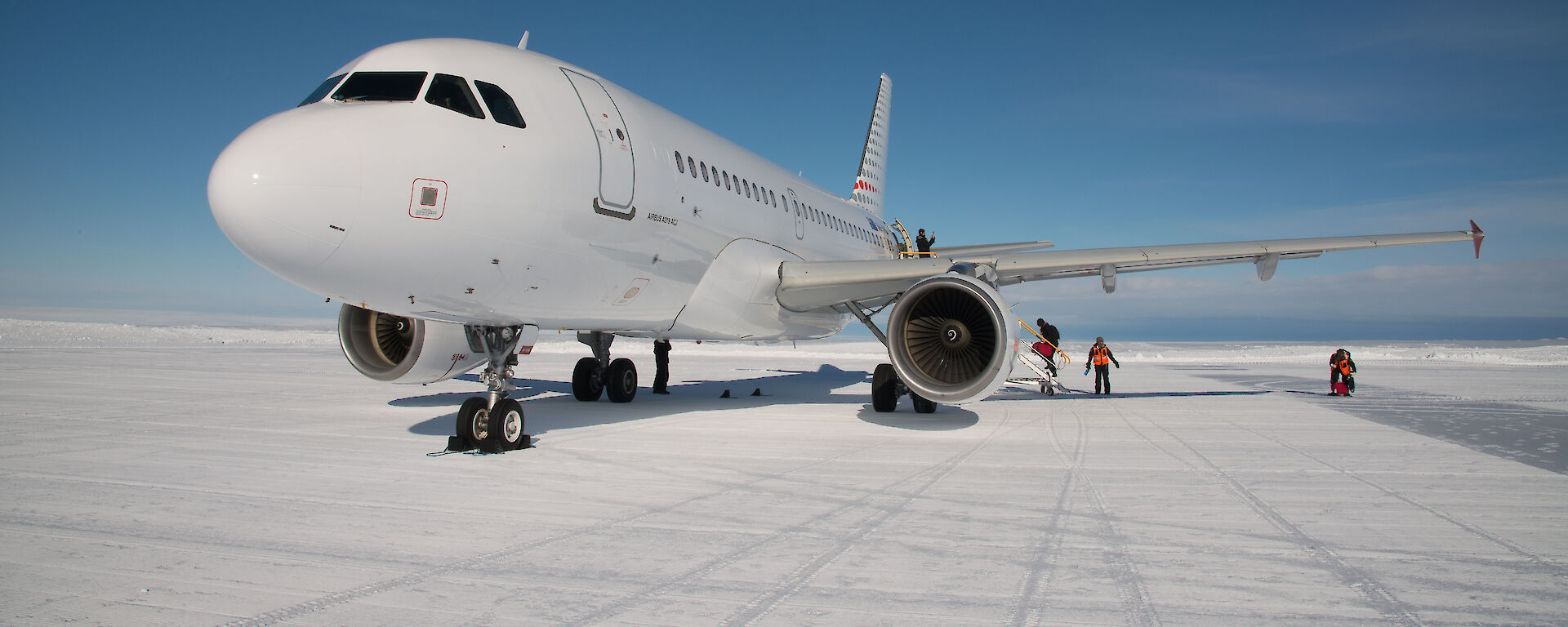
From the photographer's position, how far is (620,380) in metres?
12.2

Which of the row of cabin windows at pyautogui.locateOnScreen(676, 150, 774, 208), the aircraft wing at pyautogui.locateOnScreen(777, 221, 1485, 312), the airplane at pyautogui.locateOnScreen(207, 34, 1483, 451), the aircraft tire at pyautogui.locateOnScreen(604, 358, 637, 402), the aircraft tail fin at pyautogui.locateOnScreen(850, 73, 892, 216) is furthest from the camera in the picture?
the aircraft tail fin at pyautogui.locateOnScreen(850, 73, 892, 216)

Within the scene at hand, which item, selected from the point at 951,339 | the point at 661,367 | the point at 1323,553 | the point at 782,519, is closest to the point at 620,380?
the point at 661,367

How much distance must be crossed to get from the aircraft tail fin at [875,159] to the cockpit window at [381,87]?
15624 millimetres

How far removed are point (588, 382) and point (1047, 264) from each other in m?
6.94

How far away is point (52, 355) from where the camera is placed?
22.2 metres

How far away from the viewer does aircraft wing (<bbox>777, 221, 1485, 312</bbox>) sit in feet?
32.5

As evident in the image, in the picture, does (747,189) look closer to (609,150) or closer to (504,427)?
(609,150)

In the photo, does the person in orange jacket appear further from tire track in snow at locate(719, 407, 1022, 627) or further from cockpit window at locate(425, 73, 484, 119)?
cockpit window at locate(425, 73, 484, 119)

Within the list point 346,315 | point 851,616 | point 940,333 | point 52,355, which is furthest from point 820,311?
point 52,355

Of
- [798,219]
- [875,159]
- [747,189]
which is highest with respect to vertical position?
[875,159]

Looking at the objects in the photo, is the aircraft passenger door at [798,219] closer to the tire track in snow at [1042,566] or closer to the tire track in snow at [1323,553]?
the tire track in snow at [1042,566]

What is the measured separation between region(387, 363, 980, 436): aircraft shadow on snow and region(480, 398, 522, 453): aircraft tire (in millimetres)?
1195

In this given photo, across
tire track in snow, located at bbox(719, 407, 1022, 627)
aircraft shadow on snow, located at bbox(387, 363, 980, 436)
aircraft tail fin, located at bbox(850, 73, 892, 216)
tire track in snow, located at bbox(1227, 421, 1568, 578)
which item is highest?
aircraft tail fin, located at bbox(850, 73, 892, 216)

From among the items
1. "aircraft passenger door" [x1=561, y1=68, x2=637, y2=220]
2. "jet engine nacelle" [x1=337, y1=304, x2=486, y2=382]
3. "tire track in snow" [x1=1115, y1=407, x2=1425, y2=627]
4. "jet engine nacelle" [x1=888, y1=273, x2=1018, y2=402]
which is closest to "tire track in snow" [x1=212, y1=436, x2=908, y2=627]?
"aircraft passenger door" [x1=561, y1=68, x2=637, y2=220]
